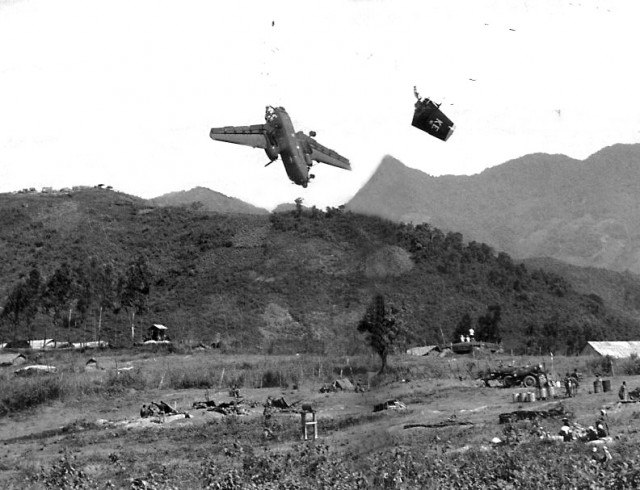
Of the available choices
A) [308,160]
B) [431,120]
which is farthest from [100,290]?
→ [431,120]

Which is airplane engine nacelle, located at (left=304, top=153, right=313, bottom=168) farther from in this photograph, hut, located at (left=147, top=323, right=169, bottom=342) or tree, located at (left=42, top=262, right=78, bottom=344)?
tree, located at (left=42, top=262, right=78, bottom=344)

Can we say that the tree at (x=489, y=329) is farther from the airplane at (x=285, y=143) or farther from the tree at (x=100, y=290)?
the airplane at (x=285, y=143)

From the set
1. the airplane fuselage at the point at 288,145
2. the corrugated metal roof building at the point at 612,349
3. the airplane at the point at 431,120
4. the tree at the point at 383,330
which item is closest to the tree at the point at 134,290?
the tree at the point at 383,330

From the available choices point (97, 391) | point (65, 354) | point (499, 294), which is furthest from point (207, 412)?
point (499, 294)

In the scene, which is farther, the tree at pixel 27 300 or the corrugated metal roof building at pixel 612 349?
the tree at pixel 27 300

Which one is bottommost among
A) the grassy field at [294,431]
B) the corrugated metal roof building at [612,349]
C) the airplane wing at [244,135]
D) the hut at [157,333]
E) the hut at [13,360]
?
the grassy field at [294,431]

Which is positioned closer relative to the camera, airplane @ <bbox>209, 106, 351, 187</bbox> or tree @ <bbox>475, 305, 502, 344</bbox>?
airplane @ <bbox>209, 106, 351, 187</bbox>

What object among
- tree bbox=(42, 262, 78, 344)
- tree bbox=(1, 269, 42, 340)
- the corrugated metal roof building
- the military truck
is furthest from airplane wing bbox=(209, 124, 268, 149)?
tree bbox=(1, 269, 42, 340)

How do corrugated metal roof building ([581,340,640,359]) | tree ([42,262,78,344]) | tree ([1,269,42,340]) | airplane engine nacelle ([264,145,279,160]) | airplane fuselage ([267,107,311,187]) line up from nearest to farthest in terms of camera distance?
1. airplane fuselage ([267,107,311,187])
2. airplane engine nacelle ([264,145,279,160])
3. corrugated metal roof building ([581,340,640,359])
4. tree ([1,269,42,340])
5. tree ([42,262,78,344])

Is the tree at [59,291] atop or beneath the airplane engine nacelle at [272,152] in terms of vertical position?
beneath
